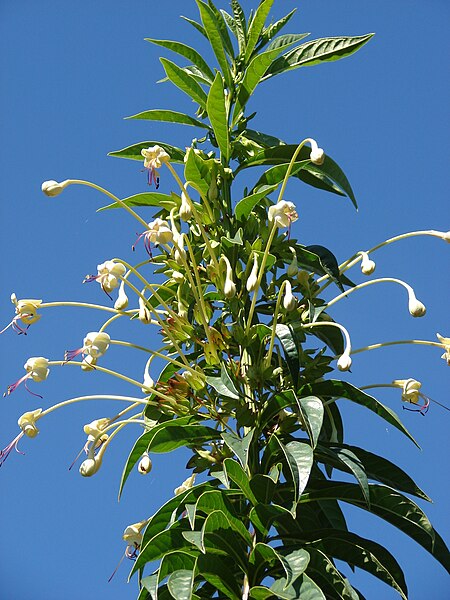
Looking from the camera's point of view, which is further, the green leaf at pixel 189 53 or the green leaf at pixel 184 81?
the green leaf at pixel 189 53

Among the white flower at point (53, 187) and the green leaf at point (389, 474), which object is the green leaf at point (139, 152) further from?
the green leaf at point (389, 474)

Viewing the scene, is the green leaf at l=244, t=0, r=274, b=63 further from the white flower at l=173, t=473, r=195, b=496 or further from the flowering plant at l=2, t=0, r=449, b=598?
the white flower at l=173, t=473, r=195, b=496

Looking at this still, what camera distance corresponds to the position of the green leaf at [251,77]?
324 centimetres

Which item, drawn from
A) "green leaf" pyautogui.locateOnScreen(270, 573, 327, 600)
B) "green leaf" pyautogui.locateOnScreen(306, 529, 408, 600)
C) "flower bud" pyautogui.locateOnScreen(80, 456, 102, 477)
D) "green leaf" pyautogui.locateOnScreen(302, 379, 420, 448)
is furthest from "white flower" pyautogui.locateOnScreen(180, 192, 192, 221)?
"green leaf" pyautogui.locateOnScreen(270, 573, 327, 600)

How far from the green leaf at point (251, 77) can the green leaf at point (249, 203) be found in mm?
536

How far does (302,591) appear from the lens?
2.32 metres

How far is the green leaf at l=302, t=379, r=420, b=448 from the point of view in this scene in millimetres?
2676

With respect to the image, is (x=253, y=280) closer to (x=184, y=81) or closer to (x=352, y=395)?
(x=352, y=395)

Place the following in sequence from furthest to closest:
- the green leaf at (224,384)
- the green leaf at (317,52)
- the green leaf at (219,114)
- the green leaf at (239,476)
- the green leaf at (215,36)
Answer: the green leaf at (215,36) < the green leaf at (317,52) < the green leaf at (219,114) < the green leaf at (224,384) < the green leaf at (239,476)

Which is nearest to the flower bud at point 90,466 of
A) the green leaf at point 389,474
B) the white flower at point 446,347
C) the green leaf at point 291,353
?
the green leaf at point 291,353

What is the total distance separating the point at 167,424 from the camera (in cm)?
272

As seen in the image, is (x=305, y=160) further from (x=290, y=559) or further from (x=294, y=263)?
(x=290, y=559)

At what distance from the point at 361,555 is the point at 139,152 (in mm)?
1860

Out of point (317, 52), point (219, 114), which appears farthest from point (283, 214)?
point (317, 52)
